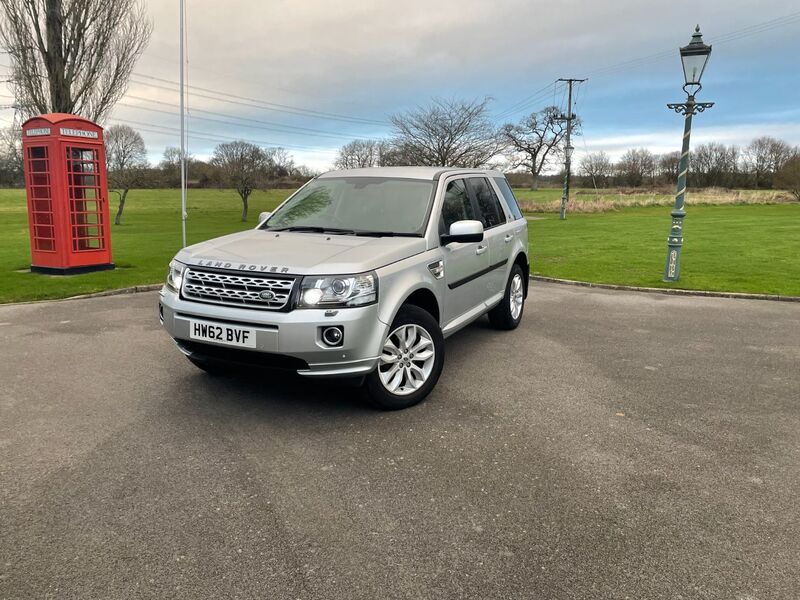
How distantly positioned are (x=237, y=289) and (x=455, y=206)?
8.04 feet

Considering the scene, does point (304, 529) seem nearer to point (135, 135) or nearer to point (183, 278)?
point (183, 278)

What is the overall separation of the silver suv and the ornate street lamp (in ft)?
20.9

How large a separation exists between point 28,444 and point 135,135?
43889mm

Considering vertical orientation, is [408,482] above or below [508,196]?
below

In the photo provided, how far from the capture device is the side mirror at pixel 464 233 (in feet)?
16.6

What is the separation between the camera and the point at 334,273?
4156 millimetres

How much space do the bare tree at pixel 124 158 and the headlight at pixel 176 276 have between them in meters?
36.4

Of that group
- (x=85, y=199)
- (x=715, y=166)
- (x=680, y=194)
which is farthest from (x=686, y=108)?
(x=715, y=166)

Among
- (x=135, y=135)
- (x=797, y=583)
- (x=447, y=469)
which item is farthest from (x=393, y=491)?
(x=135, y=135)

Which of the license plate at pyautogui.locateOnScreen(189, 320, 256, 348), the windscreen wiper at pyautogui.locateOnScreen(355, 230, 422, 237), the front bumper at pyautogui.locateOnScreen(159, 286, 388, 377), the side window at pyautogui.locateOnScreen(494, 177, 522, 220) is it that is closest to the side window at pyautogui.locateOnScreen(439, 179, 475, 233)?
the windscreen wiper at pyautogui.locateOnScreen(355, 230, 422, 237)

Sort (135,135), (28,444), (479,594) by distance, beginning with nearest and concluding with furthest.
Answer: (479,594) < (28,444) < (135,135)

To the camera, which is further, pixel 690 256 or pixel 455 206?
pixel 690 256

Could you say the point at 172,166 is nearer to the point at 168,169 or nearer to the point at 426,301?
the point at 168,169

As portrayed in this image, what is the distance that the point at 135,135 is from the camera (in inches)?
1674
